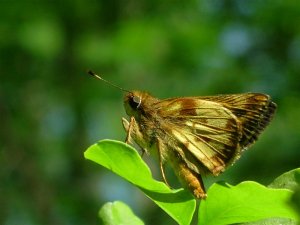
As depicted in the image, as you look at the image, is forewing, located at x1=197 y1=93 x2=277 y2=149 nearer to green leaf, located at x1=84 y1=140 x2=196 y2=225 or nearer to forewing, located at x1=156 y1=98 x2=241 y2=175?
forewing, located at x1=156 y1=98 x2=241 y2=175

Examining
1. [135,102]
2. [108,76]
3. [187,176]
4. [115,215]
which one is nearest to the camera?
[115,215]

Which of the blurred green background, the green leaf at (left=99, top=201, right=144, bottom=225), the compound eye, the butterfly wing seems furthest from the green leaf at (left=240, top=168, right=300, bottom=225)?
the blurred green background

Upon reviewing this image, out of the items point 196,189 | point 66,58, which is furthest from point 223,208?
point 66,58

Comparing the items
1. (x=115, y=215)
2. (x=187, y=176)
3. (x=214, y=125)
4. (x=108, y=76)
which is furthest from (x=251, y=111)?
(x=108, y=76)

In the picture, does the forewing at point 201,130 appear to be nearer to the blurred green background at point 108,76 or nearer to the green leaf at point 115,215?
the green leaf at point 115,215

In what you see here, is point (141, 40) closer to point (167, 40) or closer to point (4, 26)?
point (167, 40)

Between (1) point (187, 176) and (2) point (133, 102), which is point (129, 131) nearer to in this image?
(2) point (133, 102)

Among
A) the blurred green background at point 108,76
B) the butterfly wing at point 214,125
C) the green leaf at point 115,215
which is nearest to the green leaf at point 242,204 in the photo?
the green leaf at point 115,215
